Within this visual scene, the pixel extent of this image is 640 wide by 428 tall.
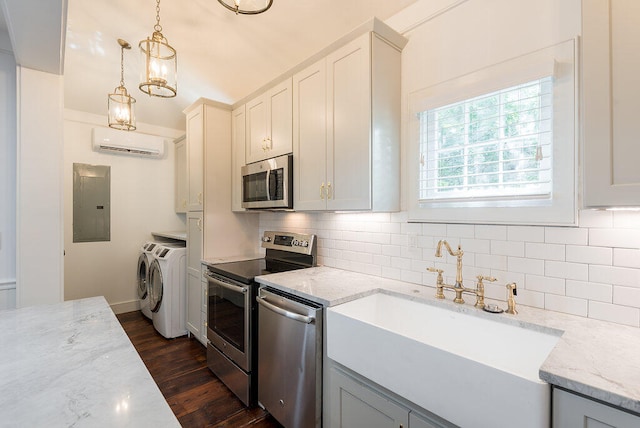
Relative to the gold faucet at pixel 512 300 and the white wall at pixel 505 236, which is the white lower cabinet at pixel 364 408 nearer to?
the gold faucet at pixel 512 300

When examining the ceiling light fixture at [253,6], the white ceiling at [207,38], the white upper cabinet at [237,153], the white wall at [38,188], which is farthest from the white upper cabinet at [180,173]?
the ceiling light fixture at [253,6]

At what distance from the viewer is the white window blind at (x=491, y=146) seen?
4.59 feet

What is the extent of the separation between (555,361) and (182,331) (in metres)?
3.46

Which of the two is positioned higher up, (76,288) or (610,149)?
(610,149)

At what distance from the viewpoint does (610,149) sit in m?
0.97

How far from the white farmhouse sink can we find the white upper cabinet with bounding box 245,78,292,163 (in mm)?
1429

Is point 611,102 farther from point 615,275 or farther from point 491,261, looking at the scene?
point 491,261

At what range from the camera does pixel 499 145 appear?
A: 5.04 feet

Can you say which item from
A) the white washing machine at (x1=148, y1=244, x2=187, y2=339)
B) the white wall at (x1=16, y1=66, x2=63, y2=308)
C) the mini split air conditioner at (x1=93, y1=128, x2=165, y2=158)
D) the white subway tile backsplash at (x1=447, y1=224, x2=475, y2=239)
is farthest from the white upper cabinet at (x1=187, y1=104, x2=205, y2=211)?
the white subway tile backsplash at (x1=447, y1=224, x2=475, y2=239)

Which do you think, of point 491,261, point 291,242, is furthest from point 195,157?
point 491,261

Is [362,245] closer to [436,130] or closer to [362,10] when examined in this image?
[436,130]

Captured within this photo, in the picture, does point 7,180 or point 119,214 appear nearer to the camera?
point 7,180

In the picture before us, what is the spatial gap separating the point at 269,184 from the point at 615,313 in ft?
7.14

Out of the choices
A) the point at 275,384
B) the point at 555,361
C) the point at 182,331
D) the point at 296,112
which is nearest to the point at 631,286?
the point at 555,361
